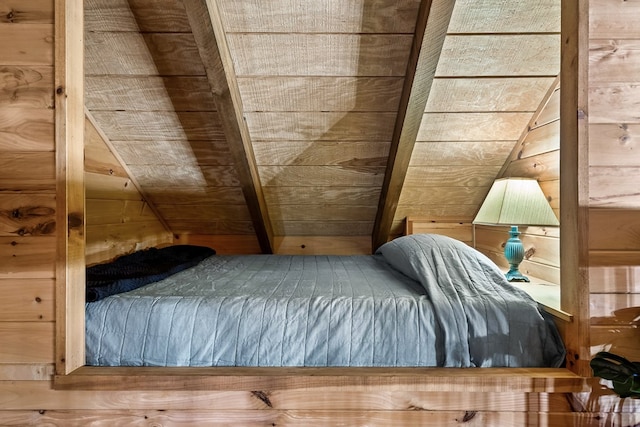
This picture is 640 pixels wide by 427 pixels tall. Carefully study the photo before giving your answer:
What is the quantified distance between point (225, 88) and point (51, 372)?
4.01 feet

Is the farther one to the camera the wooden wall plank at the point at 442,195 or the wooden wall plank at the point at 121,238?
the wooden wall plank at the point at 442,195

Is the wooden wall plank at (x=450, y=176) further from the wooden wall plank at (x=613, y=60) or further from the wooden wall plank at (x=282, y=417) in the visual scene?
the wooden wall plank at (x=282, y=417)

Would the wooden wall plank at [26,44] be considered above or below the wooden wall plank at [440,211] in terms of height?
above

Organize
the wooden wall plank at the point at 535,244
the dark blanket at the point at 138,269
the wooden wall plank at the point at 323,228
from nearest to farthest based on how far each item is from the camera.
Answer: the dark blanket at the point at 138,269, the wooden wall plank at the point at 535,244, the wooden wall plank at the point at 323,228

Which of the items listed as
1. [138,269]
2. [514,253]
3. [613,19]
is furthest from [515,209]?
[138,269]

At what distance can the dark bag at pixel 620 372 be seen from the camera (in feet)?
3.01

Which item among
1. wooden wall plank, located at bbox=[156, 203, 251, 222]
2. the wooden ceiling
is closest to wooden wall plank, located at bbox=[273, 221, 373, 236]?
the wooden ceiling

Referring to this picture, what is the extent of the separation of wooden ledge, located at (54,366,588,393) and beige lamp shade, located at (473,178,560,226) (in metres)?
0.62

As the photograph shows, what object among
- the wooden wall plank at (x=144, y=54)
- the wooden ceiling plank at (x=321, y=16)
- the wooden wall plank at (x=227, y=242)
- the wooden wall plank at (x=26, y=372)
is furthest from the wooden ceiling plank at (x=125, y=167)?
the wooden wall plank at (x=26, y=372)

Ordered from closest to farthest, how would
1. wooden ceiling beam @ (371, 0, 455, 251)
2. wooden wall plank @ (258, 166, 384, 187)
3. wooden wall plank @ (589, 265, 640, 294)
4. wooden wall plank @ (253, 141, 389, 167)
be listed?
wooden wall plank @ (589, 265, 640, 294) → wooden ceiling beam @ (371, 0, 455, 251) → wooden wall plank @ (253, 141, 389, 167) → wooden wall plank @ (258, 166, 384, 187)

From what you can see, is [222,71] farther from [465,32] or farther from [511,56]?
[511,56]

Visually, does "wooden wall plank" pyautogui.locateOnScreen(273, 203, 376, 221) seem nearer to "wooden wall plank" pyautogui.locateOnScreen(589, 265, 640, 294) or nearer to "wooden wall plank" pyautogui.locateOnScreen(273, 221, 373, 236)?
"wooden wall plank" pyautogui.locateOnScreen(273, 221, 373, 236)

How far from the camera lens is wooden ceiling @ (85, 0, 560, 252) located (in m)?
1.54

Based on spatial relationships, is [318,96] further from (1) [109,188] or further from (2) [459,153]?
(1) [109,188]
